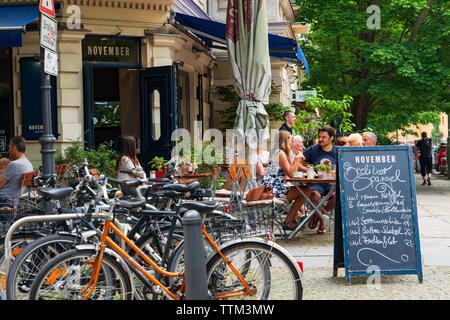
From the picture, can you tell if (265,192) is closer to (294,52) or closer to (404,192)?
(404,192)

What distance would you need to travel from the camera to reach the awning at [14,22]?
10602 millimetres

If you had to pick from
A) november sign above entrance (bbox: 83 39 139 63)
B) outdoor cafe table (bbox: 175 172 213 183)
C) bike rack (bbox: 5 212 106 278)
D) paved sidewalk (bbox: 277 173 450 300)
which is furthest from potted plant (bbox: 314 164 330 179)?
november sign above entrance (bbox: 83 39 139 63)

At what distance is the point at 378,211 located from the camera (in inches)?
269

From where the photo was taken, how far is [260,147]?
10531 mm

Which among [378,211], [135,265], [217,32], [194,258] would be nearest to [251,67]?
[378,211]

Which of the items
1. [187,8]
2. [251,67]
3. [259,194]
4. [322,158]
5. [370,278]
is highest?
[187,8]

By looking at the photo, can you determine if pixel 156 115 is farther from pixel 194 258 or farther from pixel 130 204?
pixel 194 258

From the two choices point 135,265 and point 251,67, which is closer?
point 135,265

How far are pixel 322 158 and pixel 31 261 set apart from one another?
6103 mm

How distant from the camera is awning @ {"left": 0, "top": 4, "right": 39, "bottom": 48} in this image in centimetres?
1060

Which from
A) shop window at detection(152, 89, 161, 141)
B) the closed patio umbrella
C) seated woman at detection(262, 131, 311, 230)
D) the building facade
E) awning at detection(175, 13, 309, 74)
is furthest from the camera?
shop window at detection(152, 89, 161, 141)

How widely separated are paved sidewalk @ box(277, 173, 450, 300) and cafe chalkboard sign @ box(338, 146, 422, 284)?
18cm

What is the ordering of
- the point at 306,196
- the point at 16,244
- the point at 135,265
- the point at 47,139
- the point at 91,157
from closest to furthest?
the point at 135,265
the point at 16,244
the point at 47,139
the point at 306,196
the point at 91,157

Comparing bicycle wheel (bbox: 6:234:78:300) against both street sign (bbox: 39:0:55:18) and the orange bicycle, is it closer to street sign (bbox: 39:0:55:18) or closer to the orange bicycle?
the orange bicycle
